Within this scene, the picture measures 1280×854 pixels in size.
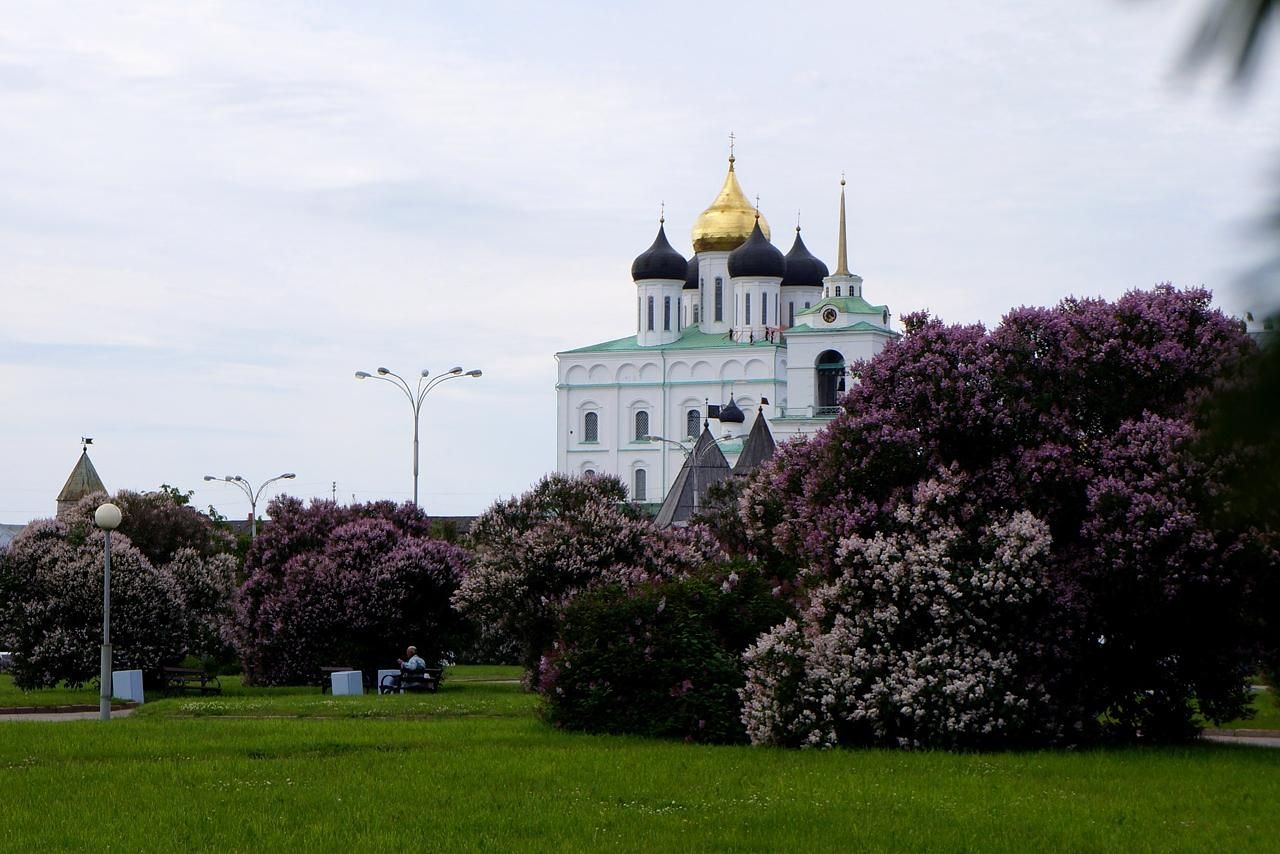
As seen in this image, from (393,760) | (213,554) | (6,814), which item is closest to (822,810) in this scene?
(393,760)

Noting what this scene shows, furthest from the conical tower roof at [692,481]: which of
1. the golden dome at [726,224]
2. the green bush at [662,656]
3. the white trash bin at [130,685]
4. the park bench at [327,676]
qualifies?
the golden dome at [726,224]

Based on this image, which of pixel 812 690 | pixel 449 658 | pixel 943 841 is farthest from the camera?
pixel 449 658

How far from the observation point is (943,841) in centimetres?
1246

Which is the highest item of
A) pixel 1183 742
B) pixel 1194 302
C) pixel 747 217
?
pixel 747 217

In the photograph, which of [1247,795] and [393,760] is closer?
[1247,795]

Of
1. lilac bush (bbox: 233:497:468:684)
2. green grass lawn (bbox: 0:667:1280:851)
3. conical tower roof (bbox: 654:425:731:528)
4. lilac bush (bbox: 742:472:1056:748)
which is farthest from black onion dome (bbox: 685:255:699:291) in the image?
lilac bush (bbox: 742:472:1056:748)

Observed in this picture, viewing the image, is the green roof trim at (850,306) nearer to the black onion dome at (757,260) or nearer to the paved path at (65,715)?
the black onion dome at (757,260)

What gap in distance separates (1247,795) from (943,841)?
14.1ft

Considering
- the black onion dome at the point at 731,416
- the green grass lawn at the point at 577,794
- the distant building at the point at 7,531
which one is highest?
the black onion dome at the point at 731,416

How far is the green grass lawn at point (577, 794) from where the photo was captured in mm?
12555

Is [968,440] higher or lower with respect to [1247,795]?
higher

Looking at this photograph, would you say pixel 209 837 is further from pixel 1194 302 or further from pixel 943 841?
pixel 1194 302

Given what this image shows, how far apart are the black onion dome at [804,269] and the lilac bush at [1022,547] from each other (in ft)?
330

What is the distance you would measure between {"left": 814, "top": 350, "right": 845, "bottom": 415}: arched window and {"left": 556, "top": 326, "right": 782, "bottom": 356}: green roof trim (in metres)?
9.66
